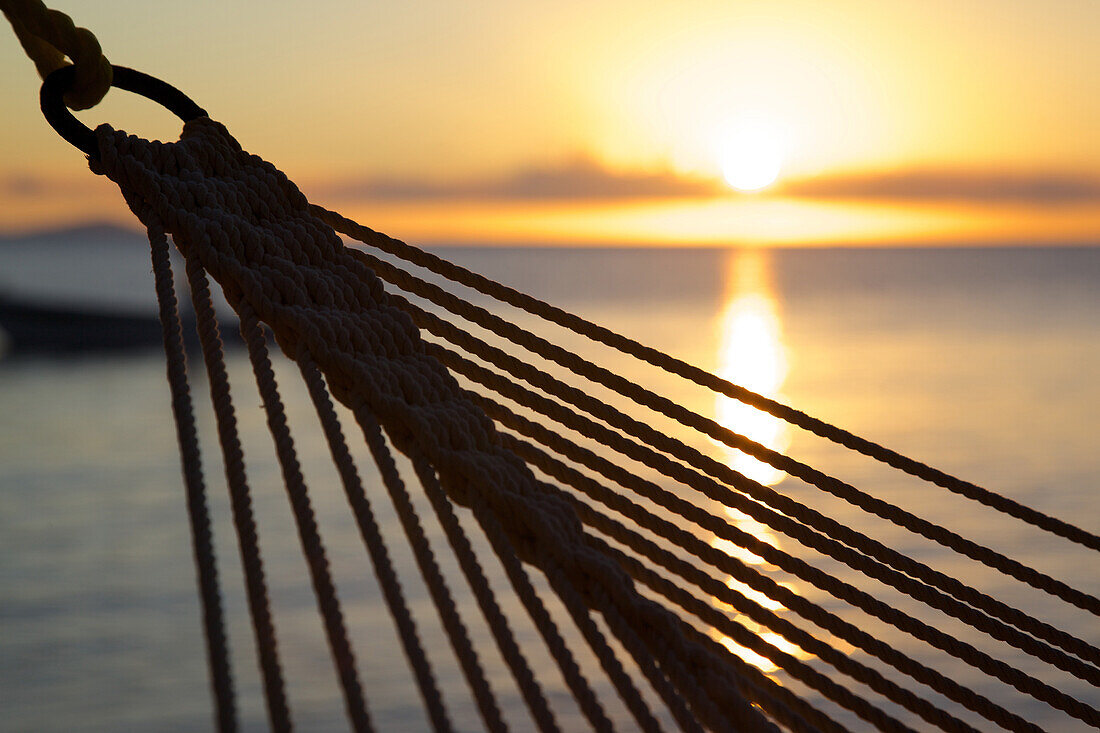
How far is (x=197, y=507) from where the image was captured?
0.91 meters

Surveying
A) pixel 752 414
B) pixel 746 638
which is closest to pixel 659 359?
pixel 746 638

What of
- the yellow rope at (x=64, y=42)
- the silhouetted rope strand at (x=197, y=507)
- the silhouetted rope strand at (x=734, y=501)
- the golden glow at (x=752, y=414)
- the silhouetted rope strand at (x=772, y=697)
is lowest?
the silhouetted rope strand at (x=197, y=507)

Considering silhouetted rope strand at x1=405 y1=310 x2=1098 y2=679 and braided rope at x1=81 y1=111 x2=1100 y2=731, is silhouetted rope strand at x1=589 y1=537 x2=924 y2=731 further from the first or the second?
silhouetted rope strand at x1=405 y1=310 x2=1098 y2=679

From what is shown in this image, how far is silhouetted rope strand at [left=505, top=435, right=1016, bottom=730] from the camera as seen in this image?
1.11 meters

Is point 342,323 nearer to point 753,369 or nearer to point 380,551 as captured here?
point 380,551

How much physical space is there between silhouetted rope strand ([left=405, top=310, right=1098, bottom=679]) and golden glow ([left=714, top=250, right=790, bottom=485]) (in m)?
0.91

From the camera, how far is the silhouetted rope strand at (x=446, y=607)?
870 mm

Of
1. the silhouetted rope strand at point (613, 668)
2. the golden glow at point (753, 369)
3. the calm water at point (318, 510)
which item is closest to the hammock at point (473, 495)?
the silhouetted rope strand at point (613, 668)

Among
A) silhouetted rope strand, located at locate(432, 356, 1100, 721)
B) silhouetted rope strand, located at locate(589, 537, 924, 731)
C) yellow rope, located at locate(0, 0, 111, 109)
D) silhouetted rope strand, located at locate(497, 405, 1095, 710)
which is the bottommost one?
silhouetted rope strand, located at locate(589, 537, 924, 731)

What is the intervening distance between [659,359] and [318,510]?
5.60m

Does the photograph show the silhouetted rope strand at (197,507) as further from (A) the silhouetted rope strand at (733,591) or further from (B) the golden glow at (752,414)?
(B) the golden glow at (752,414)

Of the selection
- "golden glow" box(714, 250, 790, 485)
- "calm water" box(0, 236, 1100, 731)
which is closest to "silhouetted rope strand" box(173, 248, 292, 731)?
"golden glow" box(714, 250, 790, 485)

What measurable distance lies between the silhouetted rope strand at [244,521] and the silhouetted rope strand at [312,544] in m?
0.03

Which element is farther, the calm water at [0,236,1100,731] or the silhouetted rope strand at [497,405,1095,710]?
the calm water at [0,236,1100,731]
